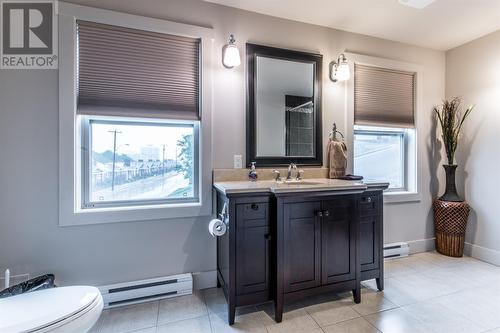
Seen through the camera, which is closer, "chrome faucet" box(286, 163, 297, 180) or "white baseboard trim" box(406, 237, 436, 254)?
"chrome faucet" box(286, 163, 297, 180)

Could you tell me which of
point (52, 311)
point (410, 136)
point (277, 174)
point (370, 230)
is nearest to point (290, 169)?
point (277, 174)

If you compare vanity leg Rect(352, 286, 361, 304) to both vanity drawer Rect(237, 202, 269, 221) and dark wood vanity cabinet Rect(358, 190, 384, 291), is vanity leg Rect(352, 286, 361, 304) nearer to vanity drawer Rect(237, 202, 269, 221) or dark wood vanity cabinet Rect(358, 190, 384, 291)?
dark wood vanity cabinet Rect(358, 190, 384, 291)

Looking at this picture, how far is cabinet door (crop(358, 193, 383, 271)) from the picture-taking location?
79.5 inches

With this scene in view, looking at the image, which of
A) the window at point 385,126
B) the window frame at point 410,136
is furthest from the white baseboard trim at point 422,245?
the window at point 385,126

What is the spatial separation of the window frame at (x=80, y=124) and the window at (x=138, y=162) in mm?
83

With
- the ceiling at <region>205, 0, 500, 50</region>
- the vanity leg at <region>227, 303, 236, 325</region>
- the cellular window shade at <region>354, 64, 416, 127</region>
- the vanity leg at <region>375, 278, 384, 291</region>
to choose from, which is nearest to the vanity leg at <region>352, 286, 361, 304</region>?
the vanity leg at <region>375, 278, 384, 291</region>

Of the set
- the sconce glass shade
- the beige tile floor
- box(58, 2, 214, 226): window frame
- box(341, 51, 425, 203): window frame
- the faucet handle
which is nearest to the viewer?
the beige tile floor

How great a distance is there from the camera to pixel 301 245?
1.75m

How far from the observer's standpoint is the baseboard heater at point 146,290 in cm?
186

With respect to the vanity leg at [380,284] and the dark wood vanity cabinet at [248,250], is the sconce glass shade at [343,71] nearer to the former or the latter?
the dark wood vanity cabinet at [248,250]

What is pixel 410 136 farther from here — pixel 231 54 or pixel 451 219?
pixel 231 54

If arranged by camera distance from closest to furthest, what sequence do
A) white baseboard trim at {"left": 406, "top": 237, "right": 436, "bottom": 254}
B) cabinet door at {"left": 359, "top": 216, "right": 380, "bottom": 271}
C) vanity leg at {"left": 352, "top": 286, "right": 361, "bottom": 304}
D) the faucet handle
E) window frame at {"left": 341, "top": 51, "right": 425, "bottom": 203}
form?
vanity leg at {"left": 352, "top": 286, "right": 361, "bottom": 304} < cabinet door at {"left": 359, "top": 216, "right": 380, "bottom": 271} < the faucet handle < window frame at {"left": 341, "top": 51, "right": 425, "bottom": 203} < white baseboard trim at {"left": 406, "top": 237, "right": 436, "bottom": 254}

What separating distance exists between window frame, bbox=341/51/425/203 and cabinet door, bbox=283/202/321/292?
1.12 meters

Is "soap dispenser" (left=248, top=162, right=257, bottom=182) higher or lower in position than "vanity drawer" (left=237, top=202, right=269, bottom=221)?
higher
